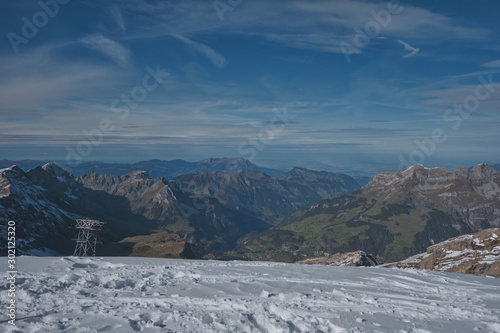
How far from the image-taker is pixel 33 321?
9.44m

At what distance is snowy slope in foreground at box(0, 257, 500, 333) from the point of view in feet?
33.8

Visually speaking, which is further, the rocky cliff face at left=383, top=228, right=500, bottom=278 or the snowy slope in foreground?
the rocky cliff face at left=383, top=228, right=500, bottom=278

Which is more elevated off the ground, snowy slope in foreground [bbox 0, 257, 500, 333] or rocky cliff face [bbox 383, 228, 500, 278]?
snowy slope in foreground [bbox 0, 257, 500, 333]

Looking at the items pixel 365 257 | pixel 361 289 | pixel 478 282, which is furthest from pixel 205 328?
pixel 365 257

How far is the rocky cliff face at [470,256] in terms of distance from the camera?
6450 cm

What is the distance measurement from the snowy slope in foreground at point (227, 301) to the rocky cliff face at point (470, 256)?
192 feet

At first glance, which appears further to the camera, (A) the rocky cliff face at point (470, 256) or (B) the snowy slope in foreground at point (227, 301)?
(A) the rocky cliff face at point (470, 256)

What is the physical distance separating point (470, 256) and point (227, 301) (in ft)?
302

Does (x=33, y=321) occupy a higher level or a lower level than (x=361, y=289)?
higher

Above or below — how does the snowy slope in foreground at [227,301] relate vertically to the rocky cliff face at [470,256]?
above

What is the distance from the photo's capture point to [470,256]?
7725 cm

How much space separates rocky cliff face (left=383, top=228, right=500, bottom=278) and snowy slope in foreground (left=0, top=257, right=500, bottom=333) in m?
58.5

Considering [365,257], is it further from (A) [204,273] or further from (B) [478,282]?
(A) [204,273]

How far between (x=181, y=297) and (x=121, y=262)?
351 inches
